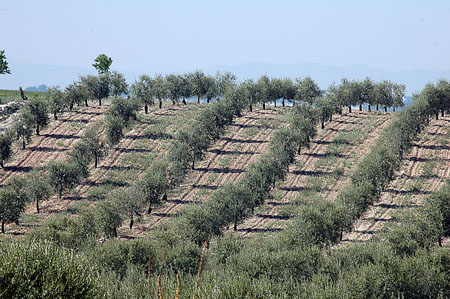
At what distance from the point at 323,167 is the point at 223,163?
70.9ft

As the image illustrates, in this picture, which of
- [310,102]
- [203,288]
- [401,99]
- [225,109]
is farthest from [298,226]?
Answer: [401,99]

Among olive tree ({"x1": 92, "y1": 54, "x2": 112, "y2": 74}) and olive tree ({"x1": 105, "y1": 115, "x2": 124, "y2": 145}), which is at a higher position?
olive tree ({"x1": 92, "y1": 54, "x2": 112, "y2": 74})

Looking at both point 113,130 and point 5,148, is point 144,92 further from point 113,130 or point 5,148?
point 5,148

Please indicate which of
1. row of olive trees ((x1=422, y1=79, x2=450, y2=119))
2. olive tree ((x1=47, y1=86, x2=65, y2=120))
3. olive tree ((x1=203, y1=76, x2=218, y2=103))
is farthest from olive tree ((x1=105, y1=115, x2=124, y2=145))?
row of olive trees ((x1=422, y1=79, x2=450, y2=119))

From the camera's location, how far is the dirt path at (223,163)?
8775cm

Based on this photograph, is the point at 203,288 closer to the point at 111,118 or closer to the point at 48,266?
the point at 48,266

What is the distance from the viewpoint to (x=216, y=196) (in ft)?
267

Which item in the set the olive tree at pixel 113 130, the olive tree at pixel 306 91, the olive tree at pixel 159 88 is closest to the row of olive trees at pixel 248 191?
the olive tree at pixel 306 91

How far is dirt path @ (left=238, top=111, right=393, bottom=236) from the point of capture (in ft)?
275

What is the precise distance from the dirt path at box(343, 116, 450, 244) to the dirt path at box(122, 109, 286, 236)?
29388mm

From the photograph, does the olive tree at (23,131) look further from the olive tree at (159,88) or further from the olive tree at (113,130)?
the olive tree at (159,88)

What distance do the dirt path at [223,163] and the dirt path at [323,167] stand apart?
11.0 m

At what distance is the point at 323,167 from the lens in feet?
331

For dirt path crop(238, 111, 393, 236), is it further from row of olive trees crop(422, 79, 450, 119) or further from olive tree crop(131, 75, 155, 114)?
olive tree crop(131, 75, 155, 114)
